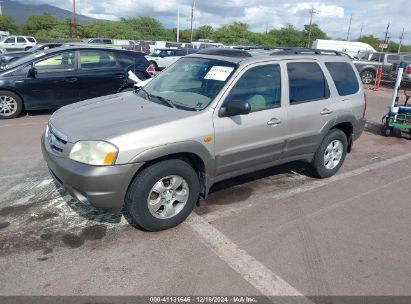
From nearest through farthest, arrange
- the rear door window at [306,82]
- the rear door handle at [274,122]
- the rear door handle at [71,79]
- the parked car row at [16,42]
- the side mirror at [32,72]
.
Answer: the rear door handle at [274,122]
the rear door window at [306,82]
the side mirror at [32,72]
the rear door handle at [71,79]
the parked car row at [16,42]

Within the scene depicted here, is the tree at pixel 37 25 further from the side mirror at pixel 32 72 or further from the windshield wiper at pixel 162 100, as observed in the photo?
the windshield wiper at pixel 162 100

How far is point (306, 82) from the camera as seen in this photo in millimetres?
4512

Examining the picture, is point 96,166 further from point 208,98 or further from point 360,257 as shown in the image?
point 360,257

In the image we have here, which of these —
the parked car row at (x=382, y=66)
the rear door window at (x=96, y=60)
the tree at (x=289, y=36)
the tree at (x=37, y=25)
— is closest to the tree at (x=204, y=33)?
the tree at (x=289, y=36)

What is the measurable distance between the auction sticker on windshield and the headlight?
4.74 feet

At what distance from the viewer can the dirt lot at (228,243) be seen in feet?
9.36

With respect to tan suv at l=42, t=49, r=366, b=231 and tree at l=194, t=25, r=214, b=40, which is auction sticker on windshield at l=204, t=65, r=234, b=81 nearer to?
tan suv at l=42, t=49, r=366, b=231

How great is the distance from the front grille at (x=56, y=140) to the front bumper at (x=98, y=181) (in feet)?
0.41

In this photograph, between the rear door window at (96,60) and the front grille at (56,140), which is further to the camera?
the rear door window at (96,60)

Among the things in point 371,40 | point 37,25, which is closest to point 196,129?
point 37,25

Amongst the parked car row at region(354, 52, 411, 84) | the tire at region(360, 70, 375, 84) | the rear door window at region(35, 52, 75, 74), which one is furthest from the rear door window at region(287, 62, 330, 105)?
the tire at region(360, 70, 375, 84)

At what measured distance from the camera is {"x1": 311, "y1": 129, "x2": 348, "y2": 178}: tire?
4.92 metres

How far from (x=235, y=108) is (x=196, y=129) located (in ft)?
1.46

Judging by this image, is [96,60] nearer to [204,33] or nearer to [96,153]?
[96,153]
